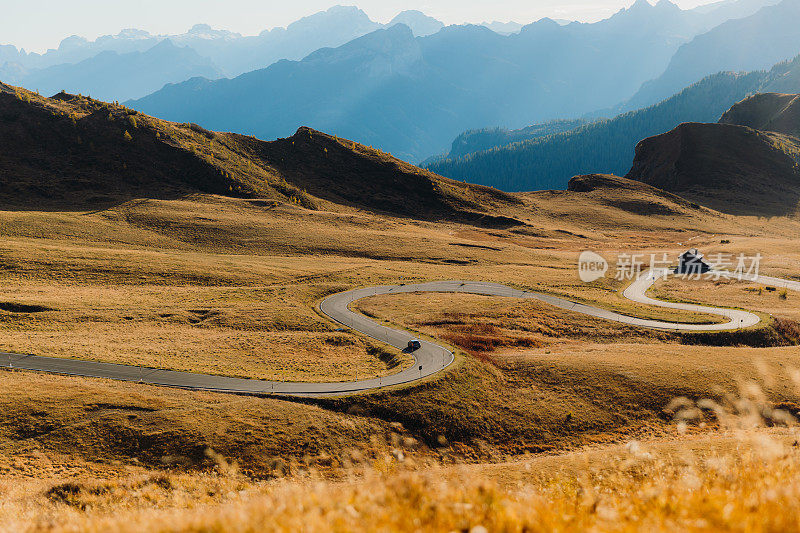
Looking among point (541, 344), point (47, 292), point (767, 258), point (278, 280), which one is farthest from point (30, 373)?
point (767, 258)

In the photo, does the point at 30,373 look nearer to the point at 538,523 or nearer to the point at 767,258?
the point at 538,523

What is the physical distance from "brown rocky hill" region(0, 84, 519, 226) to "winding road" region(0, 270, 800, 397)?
260 ft

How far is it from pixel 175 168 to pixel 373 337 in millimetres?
121598

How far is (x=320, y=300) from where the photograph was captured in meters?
62.5

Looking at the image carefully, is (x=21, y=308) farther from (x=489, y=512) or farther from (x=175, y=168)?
(x=175, y=168)

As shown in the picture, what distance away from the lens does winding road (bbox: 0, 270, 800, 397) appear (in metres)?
A: 34.3

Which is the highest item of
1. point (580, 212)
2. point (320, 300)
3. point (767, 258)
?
point (580, 212)

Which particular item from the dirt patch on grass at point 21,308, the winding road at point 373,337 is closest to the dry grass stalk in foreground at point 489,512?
the winding road at point 373,337

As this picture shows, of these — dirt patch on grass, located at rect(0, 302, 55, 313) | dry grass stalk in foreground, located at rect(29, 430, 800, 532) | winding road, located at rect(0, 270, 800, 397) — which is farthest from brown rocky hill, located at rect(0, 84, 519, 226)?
dry grass stalk in foreground, located at rect(29, 430, 800, 532)

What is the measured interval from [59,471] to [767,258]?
123 metres

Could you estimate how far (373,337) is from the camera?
48094mm

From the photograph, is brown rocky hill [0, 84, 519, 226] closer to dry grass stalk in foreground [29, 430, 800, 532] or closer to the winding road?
the winding road

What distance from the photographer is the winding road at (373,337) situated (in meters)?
34.3

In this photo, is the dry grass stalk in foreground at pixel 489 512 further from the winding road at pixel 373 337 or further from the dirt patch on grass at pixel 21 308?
the dirt patch on grass at pixel 21 308
